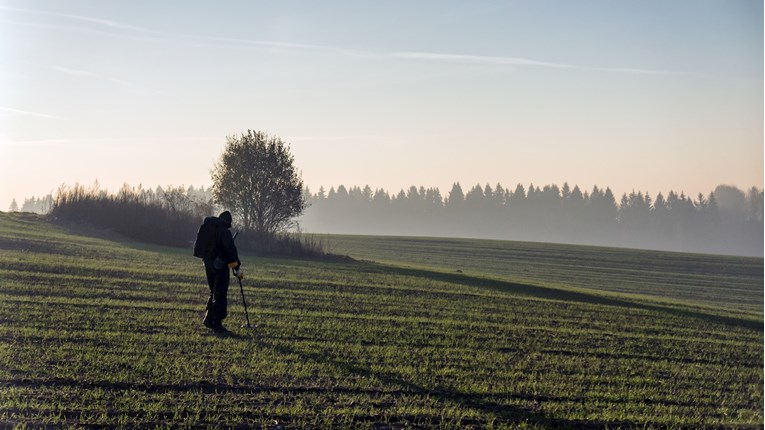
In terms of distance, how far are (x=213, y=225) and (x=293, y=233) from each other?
29.3 meters

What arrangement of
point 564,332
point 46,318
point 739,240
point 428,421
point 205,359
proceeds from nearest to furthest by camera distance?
point 428,421 → point 205,359 → point 46,318 → point 564,332 → point 739,240

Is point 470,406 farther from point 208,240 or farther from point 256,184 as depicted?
point 256,184

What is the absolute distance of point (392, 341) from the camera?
14688 mm

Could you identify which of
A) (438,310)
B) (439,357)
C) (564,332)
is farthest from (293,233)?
(439,357)

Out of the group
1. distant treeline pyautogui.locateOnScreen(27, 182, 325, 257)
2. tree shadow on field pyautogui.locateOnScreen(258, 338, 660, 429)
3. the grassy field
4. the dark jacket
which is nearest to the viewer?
tree shadow on field pyautogui.locateOnScreen(258, 338, 660, 429)

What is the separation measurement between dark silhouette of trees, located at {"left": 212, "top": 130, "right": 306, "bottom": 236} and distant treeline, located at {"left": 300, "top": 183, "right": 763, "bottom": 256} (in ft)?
301

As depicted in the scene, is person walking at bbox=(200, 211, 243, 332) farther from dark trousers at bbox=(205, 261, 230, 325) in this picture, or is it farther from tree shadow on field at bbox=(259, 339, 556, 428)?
tree shadow on field at bbox=(259, 339, 556, 428)

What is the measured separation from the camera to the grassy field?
30.8 feet

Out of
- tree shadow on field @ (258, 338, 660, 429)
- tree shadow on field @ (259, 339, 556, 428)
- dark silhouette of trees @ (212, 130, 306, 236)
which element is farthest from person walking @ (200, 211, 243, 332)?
dark silhouette of trees @ (212, 130, 306, 236)

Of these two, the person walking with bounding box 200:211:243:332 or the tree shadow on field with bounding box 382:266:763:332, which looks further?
the tree shadow on field with bounding box 382:266:763:332

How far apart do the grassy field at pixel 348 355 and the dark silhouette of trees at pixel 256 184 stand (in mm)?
17403

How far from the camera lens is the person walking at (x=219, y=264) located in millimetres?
14305

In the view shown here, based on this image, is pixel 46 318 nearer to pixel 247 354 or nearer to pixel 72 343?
pixel 72 343

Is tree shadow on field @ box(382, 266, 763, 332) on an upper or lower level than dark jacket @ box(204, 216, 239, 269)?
lower
